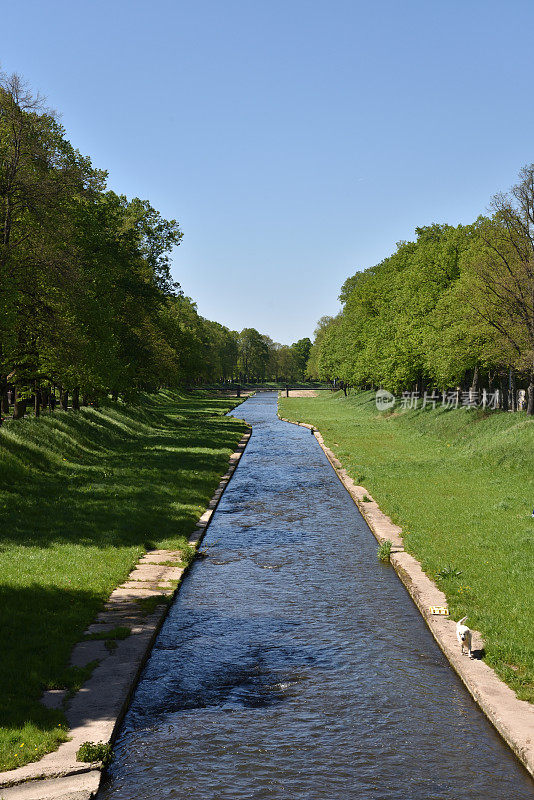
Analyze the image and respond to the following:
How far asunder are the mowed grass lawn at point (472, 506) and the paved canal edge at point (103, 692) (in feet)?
19.0

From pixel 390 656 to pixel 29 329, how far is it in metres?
21.6

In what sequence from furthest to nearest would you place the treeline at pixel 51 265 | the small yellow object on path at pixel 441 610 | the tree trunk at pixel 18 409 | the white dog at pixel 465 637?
the tree trunk at pixel 18 409
the treeline at pixel 51 265
the small yellow object on path at pixel 441 610
the white dog at pixel 465 637

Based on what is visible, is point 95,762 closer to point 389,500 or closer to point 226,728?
point 226,728

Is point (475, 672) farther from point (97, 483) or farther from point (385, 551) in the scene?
point (97, 483)

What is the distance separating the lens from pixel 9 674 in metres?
10.5

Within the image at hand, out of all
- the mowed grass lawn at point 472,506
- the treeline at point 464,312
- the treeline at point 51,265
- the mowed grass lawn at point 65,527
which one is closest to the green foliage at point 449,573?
the mowed grass lawn at point 472,506

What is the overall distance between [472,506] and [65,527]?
498 inches

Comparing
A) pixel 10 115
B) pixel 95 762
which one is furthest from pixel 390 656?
pixel 10 115

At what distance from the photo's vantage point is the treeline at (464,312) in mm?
37250

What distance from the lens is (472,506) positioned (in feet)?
74.2

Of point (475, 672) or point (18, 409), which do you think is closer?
point (475, 672)

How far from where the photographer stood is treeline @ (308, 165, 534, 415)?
122 feet

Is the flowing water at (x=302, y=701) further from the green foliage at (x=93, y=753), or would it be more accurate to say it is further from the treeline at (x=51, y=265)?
the treeline at (x=51, y=265)

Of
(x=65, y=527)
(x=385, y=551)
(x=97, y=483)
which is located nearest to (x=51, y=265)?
(x=97, y=483)
